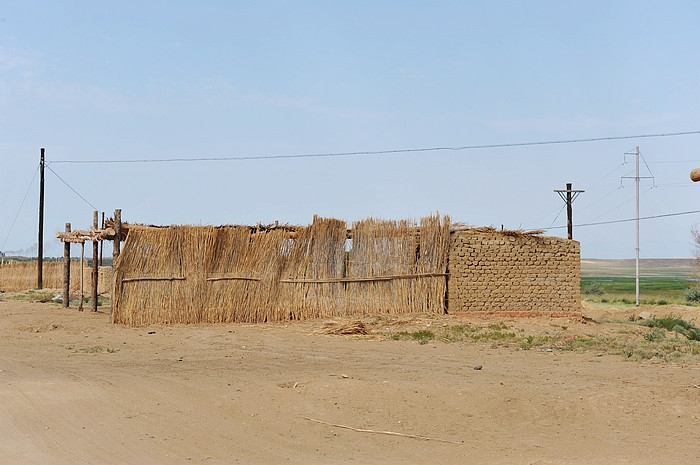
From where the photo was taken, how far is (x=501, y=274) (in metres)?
17.2

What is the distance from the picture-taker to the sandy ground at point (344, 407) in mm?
6660

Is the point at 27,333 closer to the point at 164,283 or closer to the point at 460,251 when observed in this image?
the point at 164,283

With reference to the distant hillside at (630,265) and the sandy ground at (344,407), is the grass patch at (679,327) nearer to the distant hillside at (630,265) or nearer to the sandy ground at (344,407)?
the sandy ground at (344,407)

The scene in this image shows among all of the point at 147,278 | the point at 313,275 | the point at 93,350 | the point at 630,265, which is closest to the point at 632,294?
the point at 313,275

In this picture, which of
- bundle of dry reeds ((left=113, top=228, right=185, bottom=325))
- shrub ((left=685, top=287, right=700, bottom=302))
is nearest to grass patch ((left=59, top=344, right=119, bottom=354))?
bundle of dry reeds ((left=113, top=228, right=185, bottom=325))

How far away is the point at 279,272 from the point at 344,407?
908 centimetres

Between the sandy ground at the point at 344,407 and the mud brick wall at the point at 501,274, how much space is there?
4884 mm

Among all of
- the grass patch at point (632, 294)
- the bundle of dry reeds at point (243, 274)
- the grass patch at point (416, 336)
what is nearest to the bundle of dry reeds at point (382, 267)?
the bundle of dry reeds at point (243, 274)

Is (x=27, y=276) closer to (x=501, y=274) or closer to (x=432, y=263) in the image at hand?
(x=432, y=263)

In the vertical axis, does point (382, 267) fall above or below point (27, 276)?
above

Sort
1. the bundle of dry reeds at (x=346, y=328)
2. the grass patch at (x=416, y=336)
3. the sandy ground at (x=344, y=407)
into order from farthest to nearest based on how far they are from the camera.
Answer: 1. the bundle of dry reeds at (x=346, y=328)
2. the grass patch at (x=416, y=336)
3. the sandy ground at (x=344, y=407)

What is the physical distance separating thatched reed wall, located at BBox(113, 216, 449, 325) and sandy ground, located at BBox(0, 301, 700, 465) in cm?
404

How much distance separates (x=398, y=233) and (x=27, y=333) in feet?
27.8

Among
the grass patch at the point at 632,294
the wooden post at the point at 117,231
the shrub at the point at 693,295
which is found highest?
the wooden post at the point at 117,231
